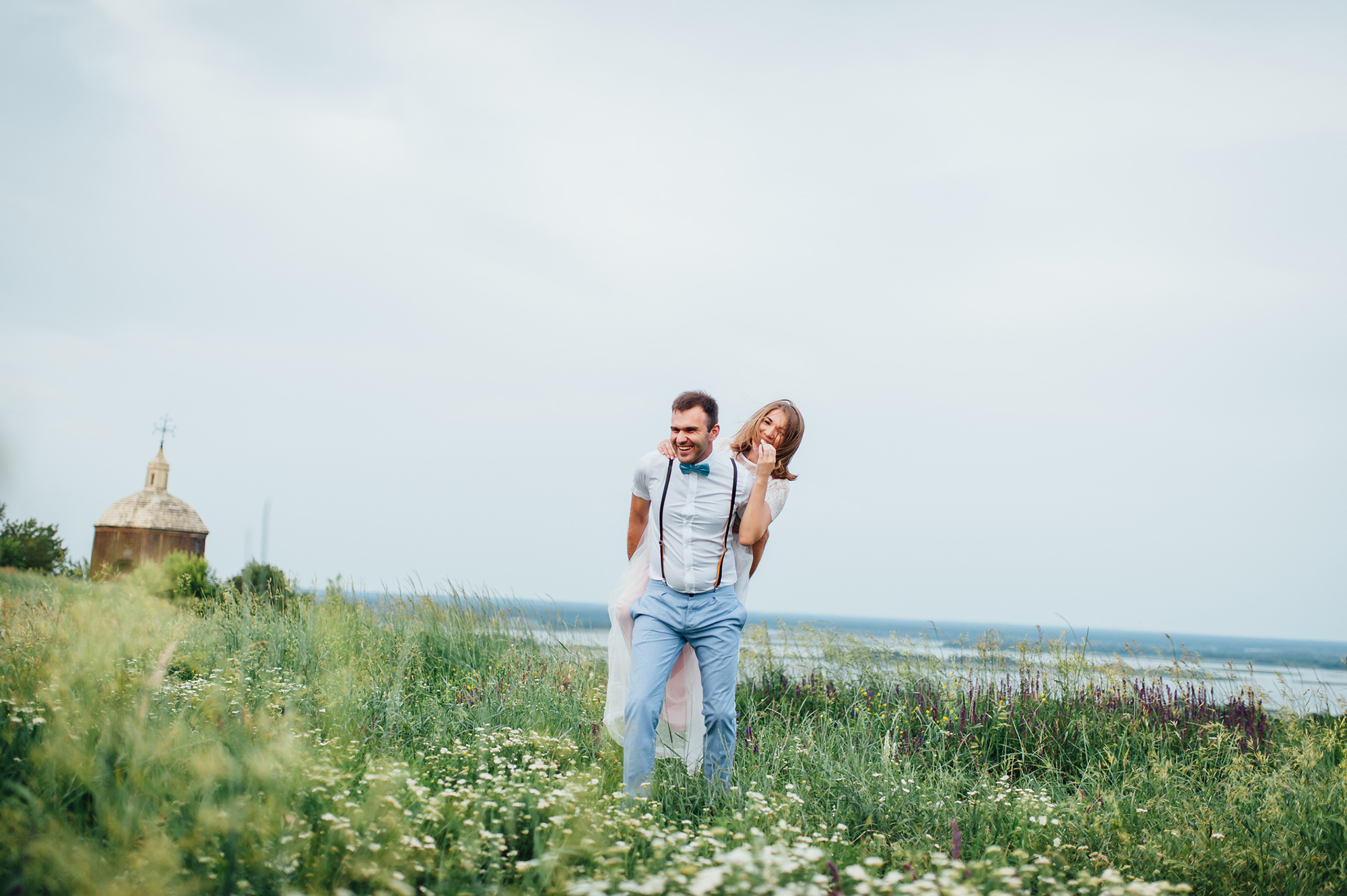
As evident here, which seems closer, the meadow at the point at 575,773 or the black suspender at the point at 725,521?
the meadow at the point at 575,773

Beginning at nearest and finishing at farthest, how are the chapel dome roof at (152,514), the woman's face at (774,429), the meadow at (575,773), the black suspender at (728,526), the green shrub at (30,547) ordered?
the meadow at (575,773), the black suspender at (728,526), the woman's face at (774,429), the green shrub at (30,547), the chapel dome roof at (152,514)

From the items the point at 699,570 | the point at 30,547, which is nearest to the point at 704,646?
the point at 699,570

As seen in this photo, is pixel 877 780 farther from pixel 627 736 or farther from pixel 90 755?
pixel 90 755

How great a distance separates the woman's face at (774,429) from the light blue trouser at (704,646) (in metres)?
0.85

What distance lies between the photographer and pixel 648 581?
447cm

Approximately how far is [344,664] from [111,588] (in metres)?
7.52

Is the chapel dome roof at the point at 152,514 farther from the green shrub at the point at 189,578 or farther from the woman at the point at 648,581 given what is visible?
the woman at the point at 648,581

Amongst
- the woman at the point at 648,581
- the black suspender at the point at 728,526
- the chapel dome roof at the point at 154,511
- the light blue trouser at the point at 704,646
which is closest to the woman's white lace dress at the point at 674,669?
the woman at the point at 648,581

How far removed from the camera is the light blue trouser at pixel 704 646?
407 centimetres

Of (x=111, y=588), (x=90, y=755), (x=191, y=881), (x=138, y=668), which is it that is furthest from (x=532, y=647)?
(x=111, y=588)

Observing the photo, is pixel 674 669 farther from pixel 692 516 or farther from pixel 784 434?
pixel 784 434

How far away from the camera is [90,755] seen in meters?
2.83

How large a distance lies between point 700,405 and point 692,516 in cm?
59

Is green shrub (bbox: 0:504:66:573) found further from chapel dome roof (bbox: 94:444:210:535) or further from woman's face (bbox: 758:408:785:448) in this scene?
woman's face (bbox: 758:408:785:448)
